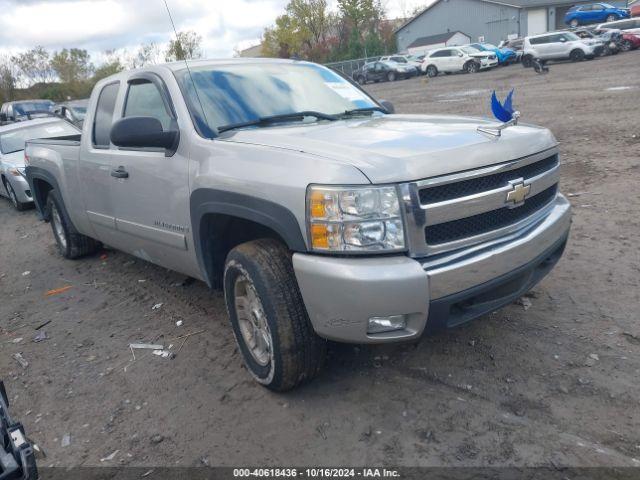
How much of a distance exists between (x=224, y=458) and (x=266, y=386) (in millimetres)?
542

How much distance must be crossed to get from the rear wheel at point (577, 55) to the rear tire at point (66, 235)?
2844cm

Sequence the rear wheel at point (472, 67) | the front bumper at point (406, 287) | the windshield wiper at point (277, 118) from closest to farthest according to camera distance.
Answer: the front bumper at point (406, 287) < the windshield wiper at point (277, 118) < the rear wheel at point (472, 67)

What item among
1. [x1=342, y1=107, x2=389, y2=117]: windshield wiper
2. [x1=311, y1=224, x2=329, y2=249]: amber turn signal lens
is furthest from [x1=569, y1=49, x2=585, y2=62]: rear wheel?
[x1=311, y1=224, x2=329, y2=249]: amber turn signal lens

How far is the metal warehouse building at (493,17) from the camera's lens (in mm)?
49125

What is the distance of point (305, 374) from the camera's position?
3.13m

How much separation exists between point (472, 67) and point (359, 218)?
110 ft

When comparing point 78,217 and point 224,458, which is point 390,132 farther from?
point 78,217

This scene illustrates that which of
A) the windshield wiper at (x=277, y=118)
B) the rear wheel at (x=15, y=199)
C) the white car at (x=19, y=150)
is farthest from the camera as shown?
the rear wheel at (x=15, y=199)

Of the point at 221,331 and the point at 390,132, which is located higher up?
the point at 390,132

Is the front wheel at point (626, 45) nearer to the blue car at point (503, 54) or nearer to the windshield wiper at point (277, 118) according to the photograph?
the blue car at point (503, 54)

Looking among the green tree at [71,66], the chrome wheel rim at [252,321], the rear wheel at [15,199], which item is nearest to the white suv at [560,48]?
the rear wheel at [15,199]

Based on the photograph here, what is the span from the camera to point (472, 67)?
1318 inches

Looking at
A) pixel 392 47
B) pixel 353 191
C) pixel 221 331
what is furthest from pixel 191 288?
pixel 392 47

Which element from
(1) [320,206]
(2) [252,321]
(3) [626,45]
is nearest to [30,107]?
(2) [252,321]
